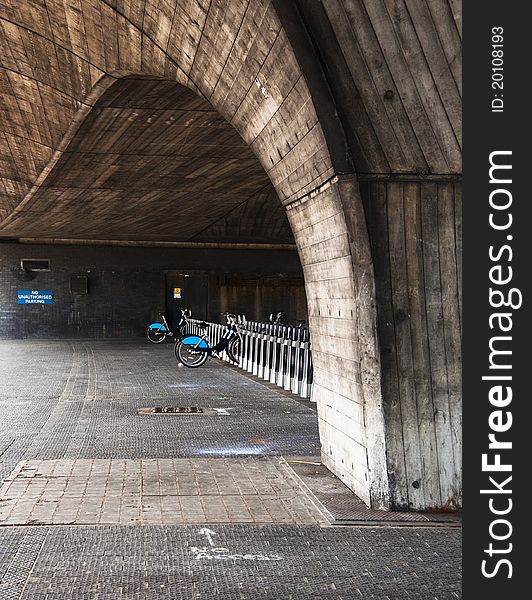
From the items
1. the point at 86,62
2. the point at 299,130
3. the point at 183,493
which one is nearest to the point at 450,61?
the point at 299,130

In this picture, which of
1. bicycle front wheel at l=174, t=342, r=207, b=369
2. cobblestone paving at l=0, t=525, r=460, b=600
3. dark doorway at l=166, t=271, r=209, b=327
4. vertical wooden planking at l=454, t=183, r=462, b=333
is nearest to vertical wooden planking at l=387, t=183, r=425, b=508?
vertical wooden planking at l=454, t=183, r=462, b=333

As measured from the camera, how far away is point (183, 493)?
5.90 metres

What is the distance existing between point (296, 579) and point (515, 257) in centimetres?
216

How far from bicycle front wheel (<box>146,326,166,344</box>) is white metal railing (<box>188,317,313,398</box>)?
815 centimetres

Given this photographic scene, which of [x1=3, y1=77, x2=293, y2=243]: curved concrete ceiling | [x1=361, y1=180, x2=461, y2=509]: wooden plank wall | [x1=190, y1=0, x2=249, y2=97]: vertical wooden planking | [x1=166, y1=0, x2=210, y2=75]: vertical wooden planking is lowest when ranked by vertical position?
[x1=361, y1=180, x2=461, y2=509]: wooden plank wall

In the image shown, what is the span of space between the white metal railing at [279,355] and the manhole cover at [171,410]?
2.15 metres

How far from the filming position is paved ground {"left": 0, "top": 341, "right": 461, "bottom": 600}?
415cm

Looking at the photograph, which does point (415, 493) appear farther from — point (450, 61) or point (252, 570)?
point (450, 61)

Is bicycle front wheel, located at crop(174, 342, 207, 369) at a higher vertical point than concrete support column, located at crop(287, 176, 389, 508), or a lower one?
lower

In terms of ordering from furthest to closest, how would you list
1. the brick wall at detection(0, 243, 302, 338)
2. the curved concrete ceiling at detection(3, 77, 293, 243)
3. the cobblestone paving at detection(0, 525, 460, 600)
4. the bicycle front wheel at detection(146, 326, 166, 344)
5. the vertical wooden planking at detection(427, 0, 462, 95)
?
the brick wall at detection(0, 243, 302, 338)
the bicycle front wheel at detection(146, 326, 166, 344)
the curved concrete ceiling at detection(3, 77, 293, 243)
the vertical wooden planking at detection(427, 0, 462, 95)
the cobblestone paving at detection(0, 525, 460, 600)

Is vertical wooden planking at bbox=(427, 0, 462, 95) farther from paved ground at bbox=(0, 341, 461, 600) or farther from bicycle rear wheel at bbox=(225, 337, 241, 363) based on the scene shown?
bicycle rear wheel at bbox=(225, 337, 241, 363)

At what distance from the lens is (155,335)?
88.0ft

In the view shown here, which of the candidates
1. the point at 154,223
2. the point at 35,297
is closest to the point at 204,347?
the point at 154,223

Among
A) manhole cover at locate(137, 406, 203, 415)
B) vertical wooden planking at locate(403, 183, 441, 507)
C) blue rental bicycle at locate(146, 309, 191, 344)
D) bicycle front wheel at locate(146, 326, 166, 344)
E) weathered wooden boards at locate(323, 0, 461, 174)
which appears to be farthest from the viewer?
bicycle front wheel at locate(146, 326, 166, 344)
